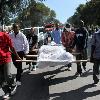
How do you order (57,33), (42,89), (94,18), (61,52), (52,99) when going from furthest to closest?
(94,18), (57,33), (61,52), (42,89), (52,99)

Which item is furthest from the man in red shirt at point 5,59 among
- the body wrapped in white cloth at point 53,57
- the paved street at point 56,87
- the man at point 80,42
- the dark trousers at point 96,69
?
the man at point 80,42

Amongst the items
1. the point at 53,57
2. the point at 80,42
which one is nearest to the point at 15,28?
the point at 53,57

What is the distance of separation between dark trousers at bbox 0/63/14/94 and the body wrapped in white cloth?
1536 millimetres

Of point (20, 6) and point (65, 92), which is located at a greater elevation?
point (20, 6)

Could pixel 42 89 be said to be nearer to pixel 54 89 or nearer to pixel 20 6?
pixel 54 89

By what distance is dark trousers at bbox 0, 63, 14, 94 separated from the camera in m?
11.1

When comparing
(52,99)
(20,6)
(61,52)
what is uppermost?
(20,6)

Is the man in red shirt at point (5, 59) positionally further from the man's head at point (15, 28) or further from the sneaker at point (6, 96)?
the man's head at point (15, 28)

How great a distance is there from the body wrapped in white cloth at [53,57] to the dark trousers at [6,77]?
5.04ft

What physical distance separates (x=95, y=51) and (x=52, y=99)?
2.04 meters

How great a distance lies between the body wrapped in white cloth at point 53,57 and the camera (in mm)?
12752

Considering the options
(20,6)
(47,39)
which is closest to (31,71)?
(47,39)

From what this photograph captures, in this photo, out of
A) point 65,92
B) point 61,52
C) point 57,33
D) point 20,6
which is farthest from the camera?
point 20,6

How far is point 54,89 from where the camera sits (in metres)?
12.6
